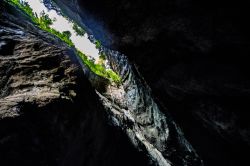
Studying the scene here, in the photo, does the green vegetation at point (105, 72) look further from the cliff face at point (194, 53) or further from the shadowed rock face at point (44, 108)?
the shadowed rock face at point (44, 108)

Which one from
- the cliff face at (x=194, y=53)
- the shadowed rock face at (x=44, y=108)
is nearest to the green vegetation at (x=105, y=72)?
the cliff face at (x=194, y=53)

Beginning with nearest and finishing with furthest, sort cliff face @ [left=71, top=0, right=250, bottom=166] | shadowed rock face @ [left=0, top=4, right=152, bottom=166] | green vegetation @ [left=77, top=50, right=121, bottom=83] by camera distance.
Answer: shadowed rock face @ [left=0, top=4, right=152, bottom=166] → cliff face @ [left=71, top=0, right=250, bottom=166] → green vegetation @ [left=77, top=50, right=121, bottom=83]

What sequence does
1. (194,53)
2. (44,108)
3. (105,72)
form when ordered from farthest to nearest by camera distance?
(105,72) < (194,53) < (44,108)

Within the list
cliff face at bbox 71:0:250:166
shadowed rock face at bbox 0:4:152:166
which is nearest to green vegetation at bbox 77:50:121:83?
cliff face at bbox 71:0:250:166

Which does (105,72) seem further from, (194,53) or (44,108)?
(44,108)

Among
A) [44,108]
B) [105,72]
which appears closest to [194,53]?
[44,108]

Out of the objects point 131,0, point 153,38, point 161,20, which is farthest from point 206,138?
point 131,0

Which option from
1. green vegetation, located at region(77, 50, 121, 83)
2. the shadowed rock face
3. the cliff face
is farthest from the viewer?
green vegetation, located at region(77, 50, 121, 83)

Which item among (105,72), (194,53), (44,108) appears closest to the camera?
(44,108)

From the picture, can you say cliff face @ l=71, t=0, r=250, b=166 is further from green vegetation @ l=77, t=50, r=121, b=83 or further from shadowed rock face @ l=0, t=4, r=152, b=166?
green vegetation @ l=77, t=50, r=121, b=83
